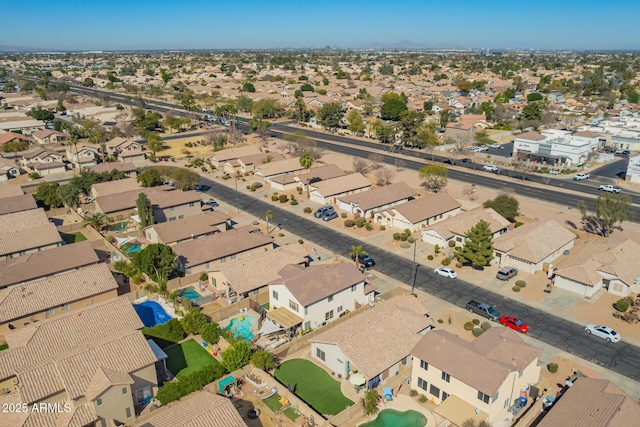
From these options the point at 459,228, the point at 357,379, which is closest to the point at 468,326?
the point at 357,379

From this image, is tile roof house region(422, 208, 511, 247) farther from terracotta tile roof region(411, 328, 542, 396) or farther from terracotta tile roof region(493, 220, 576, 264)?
terracotta tile roof region(411, 328, 542, 396)

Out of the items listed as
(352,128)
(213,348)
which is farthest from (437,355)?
(352,128)

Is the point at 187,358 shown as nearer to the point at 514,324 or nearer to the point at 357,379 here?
the point at 357,379

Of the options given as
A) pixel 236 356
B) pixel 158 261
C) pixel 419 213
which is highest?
pixel 158 261

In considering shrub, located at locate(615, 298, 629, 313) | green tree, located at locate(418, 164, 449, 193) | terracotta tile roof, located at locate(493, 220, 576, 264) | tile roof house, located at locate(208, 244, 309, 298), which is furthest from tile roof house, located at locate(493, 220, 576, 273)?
tile roof house, located at locate(208, 244, 309, 298)

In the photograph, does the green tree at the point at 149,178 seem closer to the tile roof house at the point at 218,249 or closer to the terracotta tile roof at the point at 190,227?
the terracotta tile roof at the point at 190,227

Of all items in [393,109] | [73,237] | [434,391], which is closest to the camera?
[434,391]
